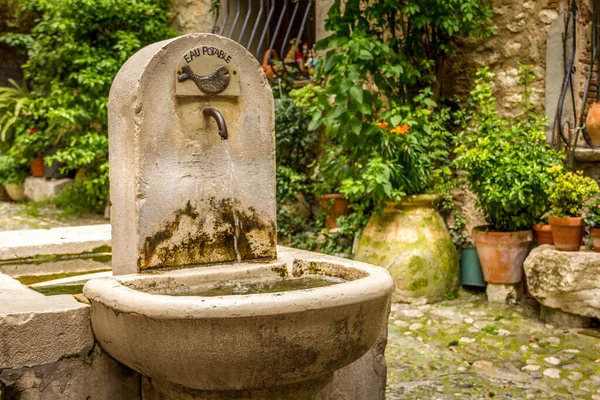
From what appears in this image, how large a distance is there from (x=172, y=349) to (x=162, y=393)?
17.3 inches

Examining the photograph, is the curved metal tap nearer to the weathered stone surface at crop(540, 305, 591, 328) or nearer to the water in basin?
the water in basin

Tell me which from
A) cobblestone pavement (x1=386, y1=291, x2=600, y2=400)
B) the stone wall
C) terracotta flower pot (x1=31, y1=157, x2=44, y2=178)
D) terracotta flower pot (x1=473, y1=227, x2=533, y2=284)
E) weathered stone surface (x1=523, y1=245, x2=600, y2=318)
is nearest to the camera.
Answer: cobblestone pavement (x1=386, y1=291, x2=600, y2=400)

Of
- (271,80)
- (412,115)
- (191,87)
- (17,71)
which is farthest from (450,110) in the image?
(17,71)

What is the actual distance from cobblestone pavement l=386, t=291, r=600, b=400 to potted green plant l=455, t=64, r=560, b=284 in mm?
334

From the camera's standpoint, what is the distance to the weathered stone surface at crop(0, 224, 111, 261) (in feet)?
12.0

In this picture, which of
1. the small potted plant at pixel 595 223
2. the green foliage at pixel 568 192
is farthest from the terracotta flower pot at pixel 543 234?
the small potted plant at pixel 595 223

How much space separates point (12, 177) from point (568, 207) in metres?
6.93

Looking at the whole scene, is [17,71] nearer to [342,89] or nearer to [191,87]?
[342,89]

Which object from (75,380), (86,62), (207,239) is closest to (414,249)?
(207,239)

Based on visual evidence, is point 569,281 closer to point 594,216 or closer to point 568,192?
point 594,216

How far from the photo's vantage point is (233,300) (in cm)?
187

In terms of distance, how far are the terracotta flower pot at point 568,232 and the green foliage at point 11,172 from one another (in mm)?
6821

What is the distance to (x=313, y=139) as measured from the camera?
616cm

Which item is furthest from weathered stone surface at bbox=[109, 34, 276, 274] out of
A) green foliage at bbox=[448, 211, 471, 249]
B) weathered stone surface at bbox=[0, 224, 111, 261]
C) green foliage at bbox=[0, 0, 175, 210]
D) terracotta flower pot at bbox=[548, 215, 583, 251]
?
green foliage at bbox=[0, 0, 175, 210]
